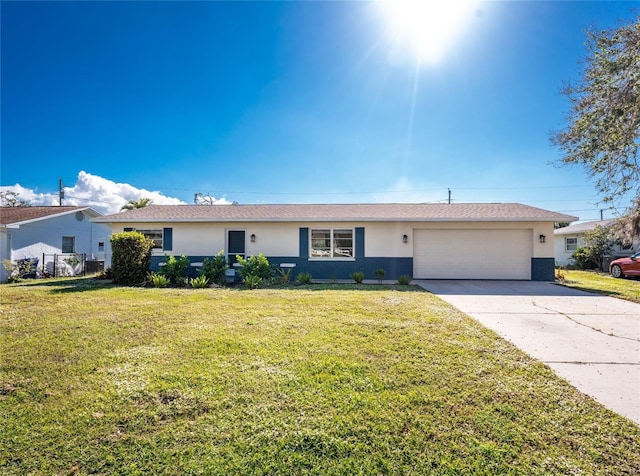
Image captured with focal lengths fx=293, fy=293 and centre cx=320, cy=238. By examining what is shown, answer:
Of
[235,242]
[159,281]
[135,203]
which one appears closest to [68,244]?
[135,203]

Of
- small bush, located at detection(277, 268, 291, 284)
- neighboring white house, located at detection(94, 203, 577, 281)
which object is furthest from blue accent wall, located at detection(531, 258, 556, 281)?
Answer: small bush, located at detection(277, 268, 291, 284)

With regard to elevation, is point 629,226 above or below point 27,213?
below

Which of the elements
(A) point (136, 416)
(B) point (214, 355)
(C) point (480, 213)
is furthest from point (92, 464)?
(C) point (480, 213)

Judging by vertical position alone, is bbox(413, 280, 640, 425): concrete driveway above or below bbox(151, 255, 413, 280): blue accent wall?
below

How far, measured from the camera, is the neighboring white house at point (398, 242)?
1165 cm

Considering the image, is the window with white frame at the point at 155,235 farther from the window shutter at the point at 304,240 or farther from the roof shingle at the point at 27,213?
the window shutter at the point at 304,240

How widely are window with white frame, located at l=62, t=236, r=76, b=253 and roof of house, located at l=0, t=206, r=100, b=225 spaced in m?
1.39

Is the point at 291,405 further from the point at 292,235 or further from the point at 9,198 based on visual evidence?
the point at 9,198

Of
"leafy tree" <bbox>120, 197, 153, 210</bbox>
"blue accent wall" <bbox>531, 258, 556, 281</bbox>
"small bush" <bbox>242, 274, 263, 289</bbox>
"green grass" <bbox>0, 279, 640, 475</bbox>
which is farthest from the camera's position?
"leafy tree" <bbox>120, 197, 153, 210</bbox>

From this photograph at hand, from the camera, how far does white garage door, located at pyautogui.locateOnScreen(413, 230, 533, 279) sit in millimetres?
11812

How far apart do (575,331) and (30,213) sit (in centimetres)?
2137

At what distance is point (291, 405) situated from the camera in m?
2.65

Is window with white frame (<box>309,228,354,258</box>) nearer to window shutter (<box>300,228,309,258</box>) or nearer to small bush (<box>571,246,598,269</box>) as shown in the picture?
window shutter (<box>300,228,309,258</box>)

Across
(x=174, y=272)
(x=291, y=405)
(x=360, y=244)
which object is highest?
(x=360, y=244)
